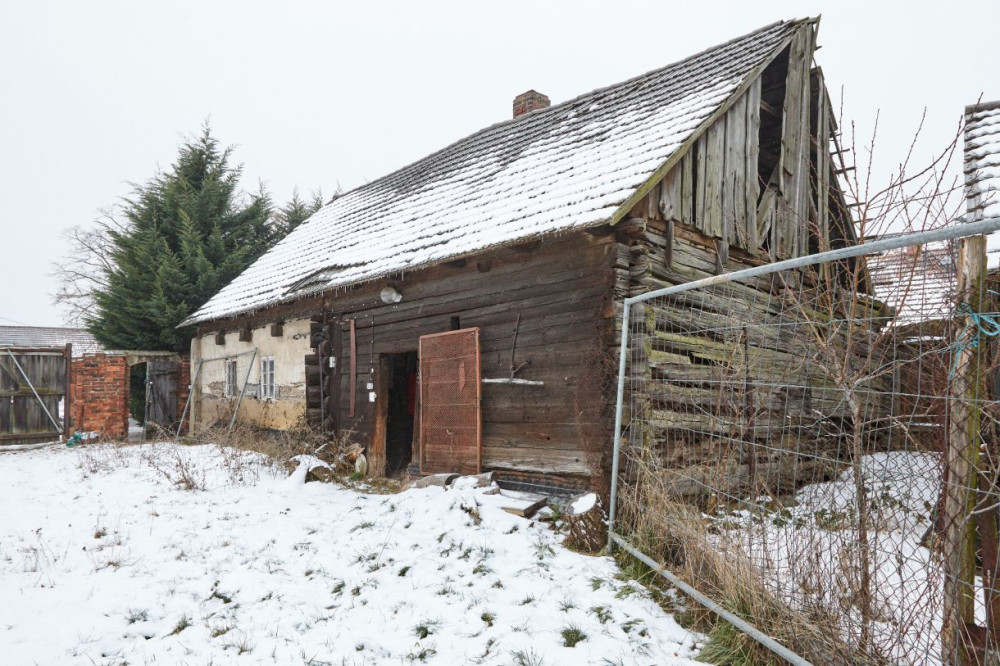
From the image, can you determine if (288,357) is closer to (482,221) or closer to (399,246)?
(399,246)

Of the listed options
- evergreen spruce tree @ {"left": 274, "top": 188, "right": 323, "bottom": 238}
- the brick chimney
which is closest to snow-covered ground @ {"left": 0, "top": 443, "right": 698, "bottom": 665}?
the brick chimney

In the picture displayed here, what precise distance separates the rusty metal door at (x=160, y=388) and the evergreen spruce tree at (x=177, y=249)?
28.3 inches

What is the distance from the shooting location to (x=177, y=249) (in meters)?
18.3

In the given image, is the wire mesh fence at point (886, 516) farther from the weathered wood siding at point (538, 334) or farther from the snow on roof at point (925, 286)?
the weathered wood siding at point (538, 334)

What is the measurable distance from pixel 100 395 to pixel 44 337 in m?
19.6

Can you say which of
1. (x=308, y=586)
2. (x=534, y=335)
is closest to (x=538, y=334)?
(x=534, y=335)

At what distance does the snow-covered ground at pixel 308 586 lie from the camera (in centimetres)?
381

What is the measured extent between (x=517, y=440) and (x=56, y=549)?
468 centimetres

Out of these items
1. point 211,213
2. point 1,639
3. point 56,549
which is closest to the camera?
point 1,639

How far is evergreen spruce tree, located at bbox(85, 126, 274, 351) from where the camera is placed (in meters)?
17.1

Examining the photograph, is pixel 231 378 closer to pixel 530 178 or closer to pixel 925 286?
pixel 530 178

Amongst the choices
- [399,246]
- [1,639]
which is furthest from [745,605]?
[399,246]

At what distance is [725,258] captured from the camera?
7.92m

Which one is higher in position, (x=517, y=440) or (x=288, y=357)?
(x=288, y=357)
